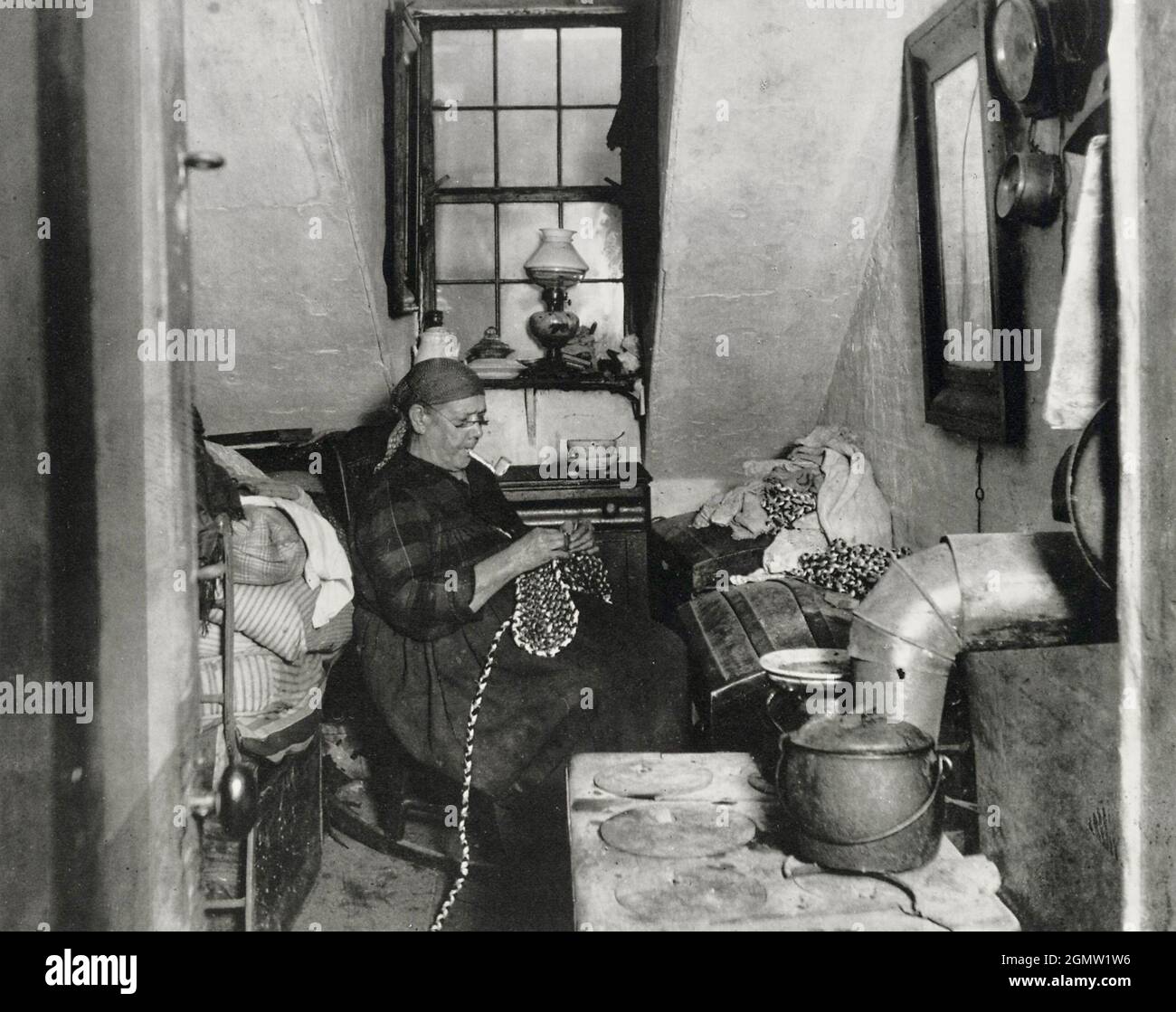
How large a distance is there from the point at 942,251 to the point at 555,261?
2.10m

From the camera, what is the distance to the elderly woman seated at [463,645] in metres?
3.28

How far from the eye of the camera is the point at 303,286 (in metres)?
4.19

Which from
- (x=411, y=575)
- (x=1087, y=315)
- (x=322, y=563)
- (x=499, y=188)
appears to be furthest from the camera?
(x=499, y=188)

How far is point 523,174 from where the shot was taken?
17.8 feet

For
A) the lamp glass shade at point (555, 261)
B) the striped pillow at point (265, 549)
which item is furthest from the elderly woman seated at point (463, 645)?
the lamp glass shade at point (555, 261)

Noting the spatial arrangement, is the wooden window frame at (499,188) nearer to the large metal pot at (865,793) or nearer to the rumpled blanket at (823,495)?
the rumpled blanket at (823,495)

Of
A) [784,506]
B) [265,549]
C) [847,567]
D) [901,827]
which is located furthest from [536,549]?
[901,827]

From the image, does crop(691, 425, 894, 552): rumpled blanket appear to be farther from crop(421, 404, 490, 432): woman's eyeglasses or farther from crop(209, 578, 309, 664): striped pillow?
crop(209, 578, 309, 664): striped pillow

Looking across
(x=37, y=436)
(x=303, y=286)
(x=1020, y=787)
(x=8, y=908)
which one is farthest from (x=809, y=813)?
(x=303, y=286)

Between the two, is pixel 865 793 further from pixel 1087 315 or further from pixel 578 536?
pixel 578 536

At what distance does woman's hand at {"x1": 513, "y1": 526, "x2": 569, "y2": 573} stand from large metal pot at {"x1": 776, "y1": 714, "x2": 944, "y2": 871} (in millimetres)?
1658

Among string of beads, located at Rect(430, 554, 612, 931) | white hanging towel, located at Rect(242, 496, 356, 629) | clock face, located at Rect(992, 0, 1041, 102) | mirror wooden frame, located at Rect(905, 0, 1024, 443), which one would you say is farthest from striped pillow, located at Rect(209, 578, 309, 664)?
clock face, located at Rect(992, 0, 1041, 102)

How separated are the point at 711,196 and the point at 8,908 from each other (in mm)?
3231

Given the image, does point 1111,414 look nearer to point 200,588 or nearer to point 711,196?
point 200,588
